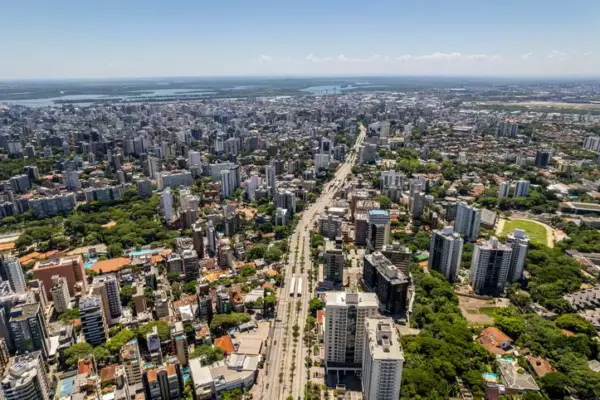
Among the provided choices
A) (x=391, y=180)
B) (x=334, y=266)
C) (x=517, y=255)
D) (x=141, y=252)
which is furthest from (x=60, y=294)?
(x=391, y=180)

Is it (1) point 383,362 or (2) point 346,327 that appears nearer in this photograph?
(1) point 383,362

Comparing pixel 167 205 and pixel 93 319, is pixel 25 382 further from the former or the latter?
pixel 167 205

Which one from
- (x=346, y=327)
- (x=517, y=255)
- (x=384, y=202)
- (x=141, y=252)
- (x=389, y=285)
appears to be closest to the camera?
(x=346, y=327)

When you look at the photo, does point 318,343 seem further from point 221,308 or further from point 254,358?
point 221,308

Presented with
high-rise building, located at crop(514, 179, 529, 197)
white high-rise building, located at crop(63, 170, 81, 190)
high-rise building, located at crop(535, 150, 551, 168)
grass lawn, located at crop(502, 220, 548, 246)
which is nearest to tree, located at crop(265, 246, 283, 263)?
grass lawn, located at crop(502, 220, 548, 246)

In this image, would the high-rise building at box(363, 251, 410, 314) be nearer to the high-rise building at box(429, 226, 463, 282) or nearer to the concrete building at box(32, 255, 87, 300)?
the high-rise building at box(429, 226, 463, 282)
